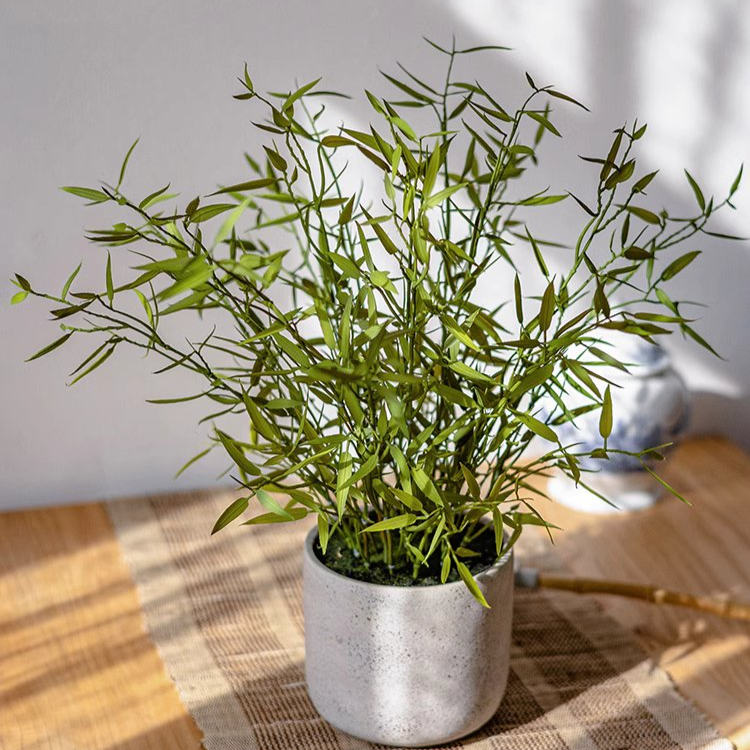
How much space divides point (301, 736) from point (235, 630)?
0.60 feet

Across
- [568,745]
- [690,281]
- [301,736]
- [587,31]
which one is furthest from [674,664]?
[587,31]

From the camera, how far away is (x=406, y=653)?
0.75m

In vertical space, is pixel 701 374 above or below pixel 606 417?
below

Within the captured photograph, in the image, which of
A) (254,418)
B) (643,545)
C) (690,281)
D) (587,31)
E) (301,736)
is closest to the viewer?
(254,418)

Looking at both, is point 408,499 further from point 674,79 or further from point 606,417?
point 674,79

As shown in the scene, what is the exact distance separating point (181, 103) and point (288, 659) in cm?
59

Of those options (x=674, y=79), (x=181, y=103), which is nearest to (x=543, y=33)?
(x=674, y=79)

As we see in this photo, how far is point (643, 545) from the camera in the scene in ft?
3.73

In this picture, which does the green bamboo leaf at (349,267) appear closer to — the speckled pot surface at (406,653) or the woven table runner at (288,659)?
the speckled pot surface at (406,653)

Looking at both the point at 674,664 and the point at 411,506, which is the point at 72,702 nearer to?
the point at 411,506

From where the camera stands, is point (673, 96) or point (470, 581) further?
point (673, 96)

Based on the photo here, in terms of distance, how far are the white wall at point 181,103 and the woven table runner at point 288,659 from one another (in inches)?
5.3

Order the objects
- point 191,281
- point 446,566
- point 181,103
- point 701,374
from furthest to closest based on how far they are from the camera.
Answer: point 701,374
point 181,103
point 446,566
point 191,281

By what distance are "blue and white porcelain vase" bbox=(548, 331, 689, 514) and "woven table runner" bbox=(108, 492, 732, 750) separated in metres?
0.12
